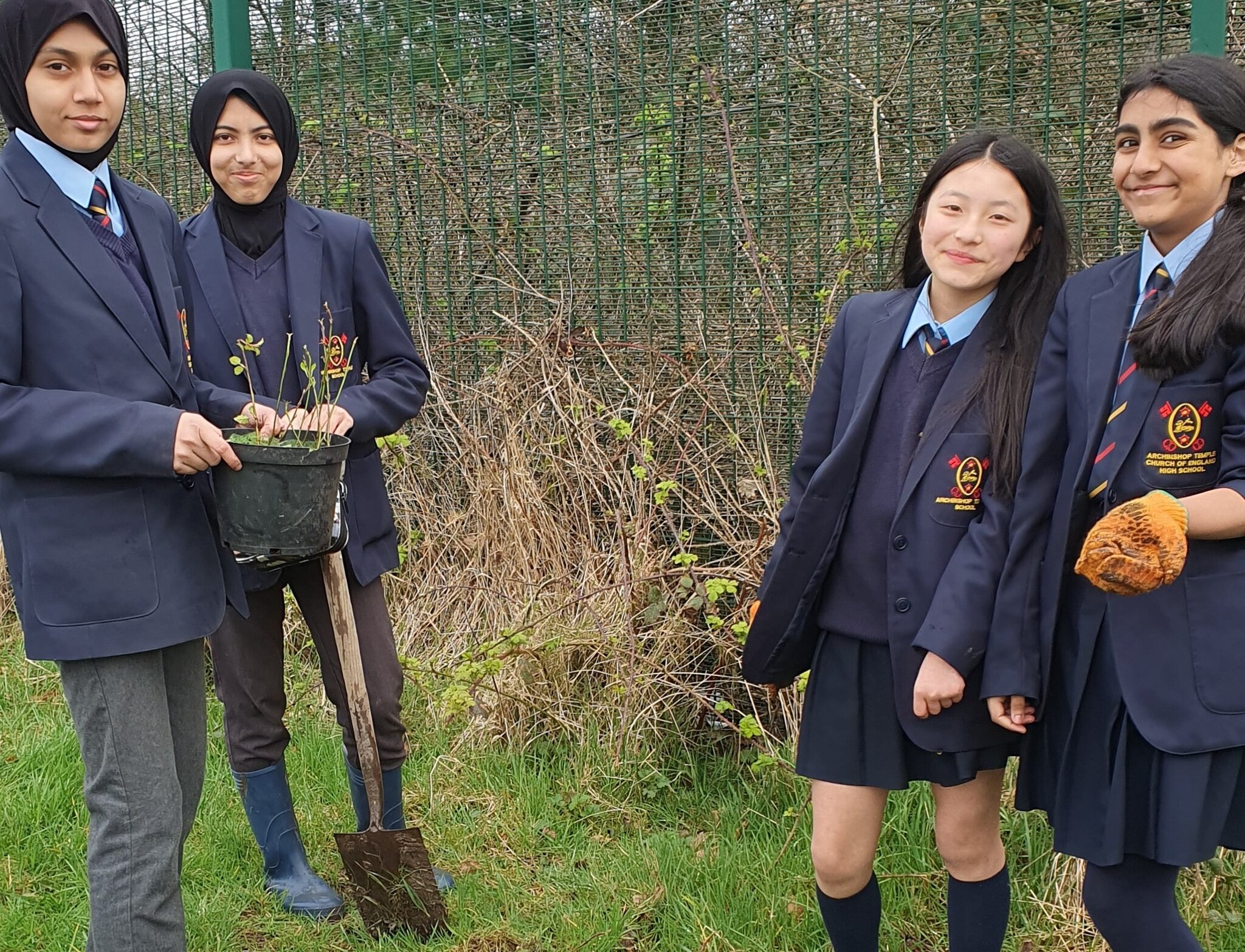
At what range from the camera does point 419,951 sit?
10.0ft

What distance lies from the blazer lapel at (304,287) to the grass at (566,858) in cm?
151

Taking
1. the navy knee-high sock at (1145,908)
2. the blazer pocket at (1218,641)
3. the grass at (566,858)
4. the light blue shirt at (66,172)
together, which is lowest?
the grass at (566,858)

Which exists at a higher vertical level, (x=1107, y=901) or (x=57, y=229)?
(x=57, y=229)

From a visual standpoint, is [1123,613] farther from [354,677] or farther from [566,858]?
[566,858]

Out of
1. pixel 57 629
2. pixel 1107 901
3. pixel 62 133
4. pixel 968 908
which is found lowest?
pixel 968 908

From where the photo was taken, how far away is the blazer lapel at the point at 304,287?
10.1 ft

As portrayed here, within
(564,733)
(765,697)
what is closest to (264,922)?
(564,733)

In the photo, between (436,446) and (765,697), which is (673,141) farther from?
(765,697)

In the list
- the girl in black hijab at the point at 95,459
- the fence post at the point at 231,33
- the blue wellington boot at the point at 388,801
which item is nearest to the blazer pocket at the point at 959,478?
the girl in black hijab at the point at 95,459

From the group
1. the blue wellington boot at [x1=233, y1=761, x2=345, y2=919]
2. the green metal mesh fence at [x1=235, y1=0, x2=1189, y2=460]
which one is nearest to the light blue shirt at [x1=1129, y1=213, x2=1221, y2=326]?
the green metal mesh fence at [x1=235, y1=0, x2=1189, y2=460]

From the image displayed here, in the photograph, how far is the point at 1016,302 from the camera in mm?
2395

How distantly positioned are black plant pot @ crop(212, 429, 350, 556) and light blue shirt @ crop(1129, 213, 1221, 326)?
1670mm

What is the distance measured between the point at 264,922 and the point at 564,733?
3.99 ft

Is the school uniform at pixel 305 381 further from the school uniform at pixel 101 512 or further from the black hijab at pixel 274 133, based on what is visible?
the school uniform at pixel 101 512
